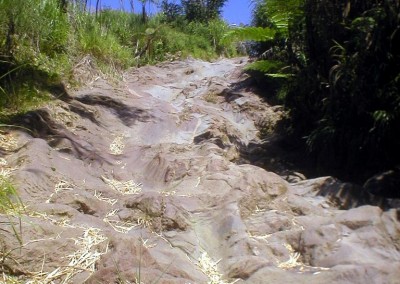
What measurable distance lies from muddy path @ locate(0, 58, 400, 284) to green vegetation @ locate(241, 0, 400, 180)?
0.59 m

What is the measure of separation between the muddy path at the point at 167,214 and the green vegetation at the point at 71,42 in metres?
0.47

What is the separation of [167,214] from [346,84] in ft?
8.84

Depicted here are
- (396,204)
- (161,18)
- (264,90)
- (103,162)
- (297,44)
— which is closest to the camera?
(396,204)

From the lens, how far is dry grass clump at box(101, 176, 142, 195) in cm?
629

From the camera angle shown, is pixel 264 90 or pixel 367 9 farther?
pixel 264 90

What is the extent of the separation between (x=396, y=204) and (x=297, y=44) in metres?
Result: 3.14

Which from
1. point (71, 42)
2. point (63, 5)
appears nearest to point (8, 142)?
point (71, 42)

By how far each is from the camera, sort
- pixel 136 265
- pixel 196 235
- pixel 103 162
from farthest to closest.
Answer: pixel 103 162, pixel 196 235, pixel 136 265

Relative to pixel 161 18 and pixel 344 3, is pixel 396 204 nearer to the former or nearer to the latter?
pixel 344 3

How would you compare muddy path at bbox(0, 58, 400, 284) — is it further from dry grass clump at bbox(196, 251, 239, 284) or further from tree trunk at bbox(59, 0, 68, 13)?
tree trunk at bbox(59, 0, 68, 13)

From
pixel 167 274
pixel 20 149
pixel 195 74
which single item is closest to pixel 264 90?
pixel 195 74

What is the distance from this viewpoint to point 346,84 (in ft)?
22.5

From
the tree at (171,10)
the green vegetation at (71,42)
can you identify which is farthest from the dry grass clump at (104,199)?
the tree at (171,10)

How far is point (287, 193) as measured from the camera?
6.14m
